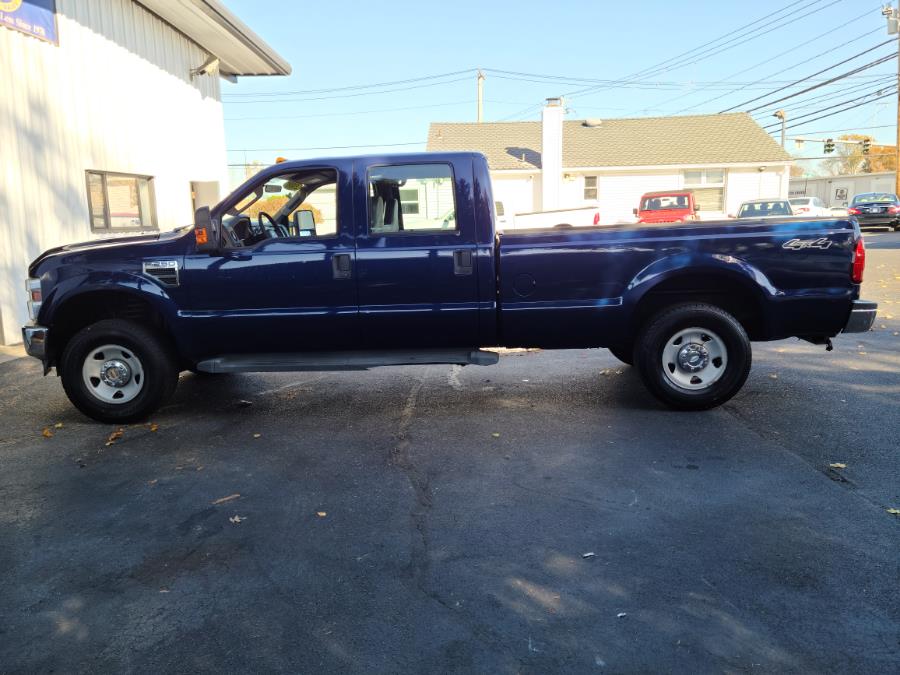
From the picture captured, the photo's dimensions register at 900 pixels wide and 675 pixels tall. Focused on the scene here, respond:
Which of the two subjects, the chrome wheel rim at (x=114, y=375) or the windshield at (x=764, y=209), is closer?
the chrome wheel rim at (x=114, y=375)

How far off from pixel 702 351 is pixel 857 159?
8726 cm

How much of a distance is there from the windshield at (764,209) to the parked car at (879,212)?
8.16m

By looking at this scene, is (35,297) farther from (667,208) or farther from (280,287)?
(667,208)

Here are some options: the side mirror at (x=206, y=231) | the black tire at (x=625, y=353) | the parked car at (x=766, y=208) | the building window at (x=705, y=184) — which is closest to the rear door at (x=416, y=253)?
the side mirror at (x=206, y=231)

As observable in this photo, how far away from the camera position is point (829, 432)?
5164mm

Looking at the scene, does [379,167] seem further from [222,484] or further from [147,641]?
[147,641]

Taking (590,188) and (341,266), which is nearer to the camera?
(341,266)

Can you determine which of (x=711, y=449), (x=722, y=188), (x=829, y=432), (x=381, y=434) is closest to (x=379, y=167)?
(x=381, y=434)

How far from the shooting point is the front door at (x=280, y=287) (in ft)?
18.5

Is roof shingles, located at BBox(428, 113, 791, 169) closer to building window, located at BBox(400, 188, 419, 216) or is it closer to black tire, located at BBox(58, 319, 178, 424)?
building window, located at BBox(400, 188, 419, 216)

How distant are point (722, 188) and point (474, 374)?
2812 centimetres

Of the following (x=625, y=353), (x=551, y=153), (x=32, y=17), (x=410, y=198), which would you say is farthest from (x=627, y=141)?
(x=410, y=198)

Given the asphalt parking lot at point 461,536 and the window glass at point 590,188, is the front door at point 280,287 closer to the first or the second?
the asphalt parking lot at point 461,536

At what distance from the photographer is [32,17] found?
30.6 feet
